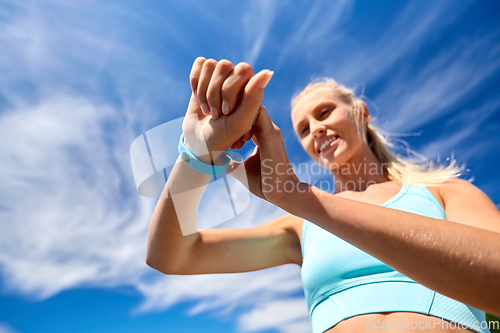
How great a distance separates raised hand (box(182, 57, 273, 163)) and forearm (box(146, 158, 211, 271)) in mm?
268

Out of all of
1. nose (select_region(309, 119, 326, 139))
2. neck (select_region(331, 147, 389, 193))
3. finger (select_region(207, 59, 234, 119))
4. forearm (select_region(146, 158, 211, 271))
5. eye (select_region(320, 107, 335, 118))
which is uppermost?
eye (select_region(320, 107, 335, 118))

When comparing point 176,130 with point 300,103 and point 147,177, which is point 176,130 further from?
point 300,103

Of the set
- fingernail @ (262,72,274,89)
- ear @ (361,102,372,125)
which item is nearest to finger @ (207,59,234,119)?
fingernail @ (262,72,274,89)

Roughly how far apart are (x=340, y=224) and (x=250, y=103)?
58cm

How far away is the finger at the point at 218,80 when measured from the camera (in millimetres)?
1035

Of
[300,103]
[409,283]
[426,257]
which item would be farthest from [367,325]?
[300,103]

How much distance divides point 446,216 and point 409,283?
0.60 metres

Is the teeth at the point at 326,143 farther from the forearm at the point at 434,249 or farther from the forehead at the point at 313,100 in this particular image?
the forearm at the point at 434,249

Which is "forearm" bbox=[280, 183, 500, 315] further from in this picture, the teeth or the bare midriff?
the teeth

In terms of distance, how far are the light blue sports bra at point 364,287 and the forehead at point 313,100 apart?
3.64ft

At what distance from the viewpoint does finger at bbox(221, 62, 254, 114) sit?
103 centimetres

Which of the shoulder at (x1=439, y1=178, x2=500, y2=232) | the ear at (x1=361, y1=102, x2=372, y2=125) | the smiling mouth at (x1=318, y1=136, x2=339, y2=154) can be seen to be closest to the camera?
the shoulder at (x1=439, y1=178, x2=500, y2=232)

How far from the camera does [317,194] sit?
104 centimetres

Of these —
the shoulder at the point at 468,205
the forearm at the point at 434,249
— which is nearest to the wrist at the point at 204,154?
the forearm at the point at 434,249
